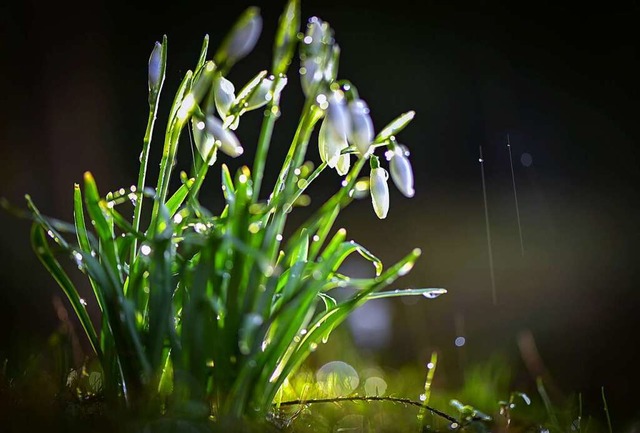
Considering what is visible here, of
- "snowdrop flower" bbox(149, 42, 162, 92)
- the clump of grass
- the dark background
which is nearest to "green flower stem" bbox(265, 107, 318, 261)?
the clump of grass

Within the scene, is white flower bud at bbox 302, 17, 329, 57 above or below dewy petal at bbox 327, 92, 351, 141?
above

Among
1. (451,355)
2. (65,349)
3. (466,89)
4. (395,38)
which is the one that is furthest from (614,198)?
(65,349)

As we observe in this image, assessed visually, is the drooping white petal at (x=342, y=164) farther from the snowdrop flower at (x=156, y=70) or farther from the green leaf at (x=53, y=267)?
the green leaf at (x=53, y=267)

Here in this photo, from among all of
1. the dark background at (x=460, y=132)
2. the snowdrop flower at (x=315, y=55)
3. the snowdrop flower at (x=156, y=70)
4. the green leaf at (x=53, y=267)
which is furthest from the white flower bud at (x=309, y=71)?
the dark background at (x=460, y=132)

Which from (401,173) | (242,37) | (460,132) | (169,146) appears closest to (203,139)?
(169,146)

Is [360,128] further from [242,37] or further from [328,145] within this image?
[242,37]

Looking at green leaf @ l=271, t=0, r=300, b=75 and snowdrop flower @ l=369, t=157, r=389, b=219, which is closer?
green leaf @ l=271, t=0, r=300, b=75

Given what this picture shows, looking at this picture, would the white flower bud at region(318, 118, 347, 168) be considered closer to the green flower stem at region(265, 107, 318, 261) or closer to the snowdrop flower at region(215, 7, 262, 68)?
A: the green flower stem at region(265, 107, 318, 261)
